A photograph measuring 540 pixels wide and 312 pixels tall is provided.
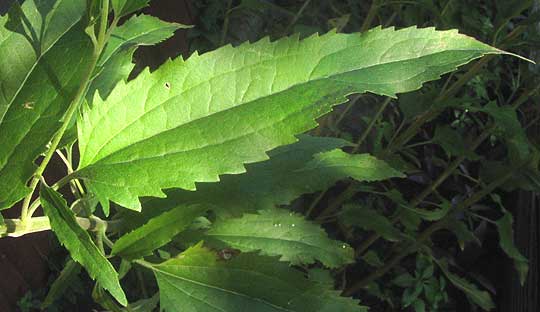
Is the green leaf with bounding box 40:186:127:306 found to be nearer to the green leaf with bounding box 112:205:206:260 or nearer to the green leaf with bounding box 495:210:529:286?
the green leaf with bounding box 112:205:206:260

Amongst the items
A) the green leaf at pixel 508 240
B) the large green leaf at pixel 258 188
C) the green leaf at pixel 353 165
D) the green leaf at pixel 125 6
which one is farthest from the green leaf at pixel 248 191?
the green leaf at pixel 508 240

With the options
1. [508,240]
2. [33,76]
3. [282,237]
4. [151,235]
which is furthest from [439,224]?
[33,76]

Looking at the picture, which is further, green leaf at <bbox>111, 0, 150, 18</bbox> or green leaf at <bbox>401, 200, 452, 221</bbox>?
green leaf at <bbox>401, 200, 452, 221</bbox>

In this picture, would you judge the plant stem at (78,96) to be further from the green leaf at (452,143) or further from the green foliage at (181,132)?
the green leaf at (452,143)

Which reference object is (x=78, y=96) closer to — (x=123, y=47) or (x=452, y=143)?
(x=123, y=47)

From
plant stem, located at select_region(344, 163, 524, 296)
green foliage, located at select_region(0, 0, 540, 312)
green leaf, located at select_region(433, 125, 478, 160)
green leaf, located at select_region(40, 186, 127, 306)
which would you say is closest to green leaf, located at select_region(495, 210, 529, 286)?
plant stem, located at select_region(344, 163, 524, 296)

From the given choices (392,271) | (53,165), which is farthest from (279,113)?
(392,271)
